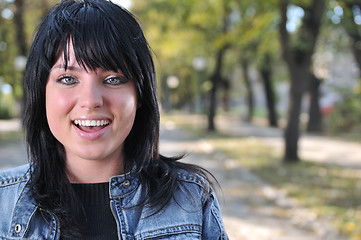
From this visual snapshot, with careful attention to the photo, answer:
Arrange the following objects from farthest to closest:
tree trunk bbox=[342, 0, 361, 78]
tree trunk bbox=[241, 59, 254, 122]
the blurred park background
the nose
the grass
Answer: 1. tree trunk bbox=[241, 59, 254, 122]
2. tree trunk bbox=[342, 0, 361, 78]
3. the blurred park background
4. the grass
5. the nose

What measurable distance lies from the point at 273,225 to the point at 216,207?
4904mm

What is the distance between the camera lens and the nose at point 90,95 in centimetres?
154

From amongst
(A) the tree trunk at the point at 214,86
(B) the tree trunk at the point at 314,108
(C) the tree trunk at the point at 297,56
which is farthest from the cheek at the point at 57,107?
(B) the tree trunk at the point at 314,108

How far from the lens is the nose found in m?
1.54

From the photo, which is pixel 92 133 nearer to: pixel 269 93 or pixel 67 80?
pixel 67 80

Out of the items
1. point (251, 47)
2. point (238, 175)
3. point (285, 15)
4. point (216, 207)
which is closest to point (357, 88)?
point (285, 15)

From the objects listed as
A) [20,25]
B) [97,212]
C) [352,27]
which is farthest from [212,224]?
[20,25]

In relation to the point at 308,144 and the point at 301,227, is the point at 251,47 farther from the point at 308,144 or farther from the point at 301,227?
the point at 301,227

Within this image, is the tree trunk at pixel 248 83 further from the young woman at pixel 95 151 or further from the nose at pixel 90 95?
the nose at pixel 90 95

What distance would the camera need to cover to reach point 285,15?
428 inches

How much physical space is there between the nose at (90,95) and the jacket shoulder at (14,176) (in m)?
0.46

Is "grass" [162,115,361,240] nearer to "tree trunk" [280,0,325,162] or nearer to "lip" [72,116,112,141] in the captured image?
"tree trunk" [280,0,325,162]

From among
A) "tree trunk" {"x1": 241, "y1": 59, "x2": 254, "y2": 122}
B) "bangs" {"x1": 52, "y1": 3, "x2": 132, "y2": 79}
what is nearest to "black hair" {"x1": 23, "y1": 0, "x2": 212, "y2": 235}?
"bangs" {"x1": 52, "y1": 3, "x2": 132, "y2": 79}

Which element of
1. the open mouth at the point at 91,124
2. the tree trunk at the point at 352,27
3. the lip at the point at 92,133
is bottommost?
the lip at the point at 92,133
